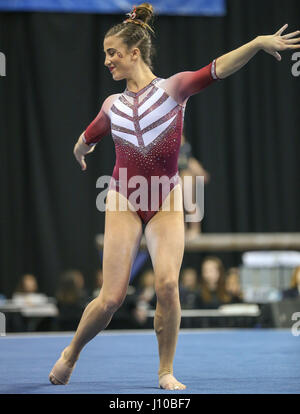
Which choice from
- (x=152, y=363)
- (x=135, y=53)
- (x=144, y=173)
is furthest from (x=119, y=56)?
(x=152, y=363)

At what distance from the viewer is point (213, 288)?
701 cm

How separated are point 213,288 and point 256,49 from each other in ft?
14.9

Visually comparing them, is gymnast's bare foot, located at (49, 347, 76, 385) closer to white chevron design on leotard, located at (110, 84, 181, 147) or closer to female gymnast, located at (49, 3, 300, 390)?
female gymnast, located at (49, 3, 300, 390)

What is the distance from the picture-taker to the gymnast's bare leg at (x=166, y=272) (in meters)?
2.80

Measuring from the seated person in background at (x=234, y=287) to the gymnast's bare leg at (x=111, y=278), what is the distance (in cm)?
391

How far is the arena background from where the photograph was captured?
9898 millimetres
